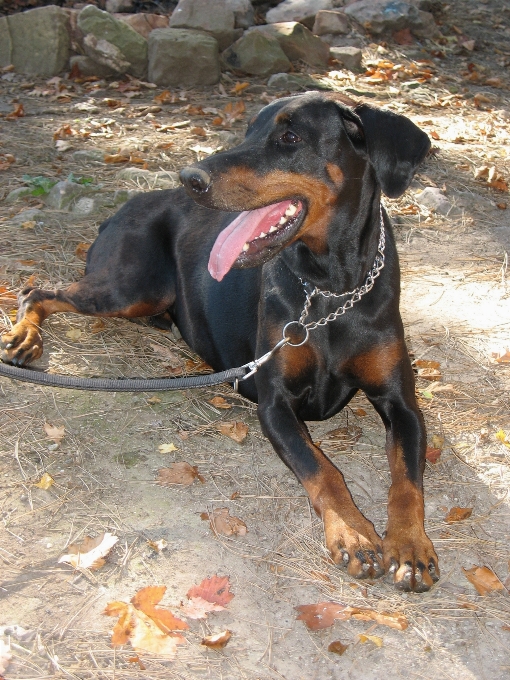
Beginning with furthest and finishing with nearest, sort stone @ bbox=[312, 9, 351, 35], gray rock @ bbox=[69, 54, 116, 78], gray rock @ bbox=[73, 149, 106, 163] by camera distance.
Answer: stone @ bbox=[312, 9, 351, 35] → gray rock @ bbox=[69, 54, 116, 78] → gray rock @ bbox=[73, 149, 106, 163]

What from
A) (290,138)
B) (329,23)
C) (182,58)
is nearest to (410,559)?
(290,138)

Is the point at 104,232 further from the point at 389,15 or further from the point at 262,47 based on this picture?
the point at 389,15

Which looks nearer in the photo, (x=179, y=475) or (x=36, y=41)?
(x=179, y=475)

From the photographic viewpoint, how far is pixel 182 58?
9.10 m

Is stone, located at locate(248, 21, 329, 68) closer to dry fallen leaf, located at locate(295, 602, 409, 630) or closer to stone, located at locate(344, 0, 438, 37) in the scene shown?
stone, located at locate(344, 0, 438, 37)

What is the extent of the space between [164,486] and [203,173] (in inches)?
55.8

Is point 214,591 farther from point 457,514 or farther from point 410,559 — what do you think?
point 457,514

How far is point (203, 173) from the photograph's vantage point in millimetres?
2959

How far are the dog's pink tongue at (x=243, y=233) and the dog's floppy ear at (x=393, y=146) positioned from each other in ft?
1.38

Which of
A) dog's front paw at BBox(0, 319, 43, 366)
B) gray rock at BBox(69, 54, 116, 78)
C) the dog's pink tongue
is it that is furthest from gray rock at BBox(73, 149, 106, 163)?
the dog's pink tongue

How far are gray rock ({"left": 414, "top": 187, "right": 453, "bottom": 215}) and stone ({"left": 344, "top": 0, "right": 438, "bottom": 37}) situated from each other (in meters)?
5.19

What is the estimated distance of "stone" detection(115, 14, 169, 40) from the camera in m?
9.66

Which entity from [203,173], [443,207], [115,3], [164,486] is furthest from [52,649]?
[115,3]

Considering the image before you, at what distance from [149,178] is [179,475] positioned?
3648 millimetres
